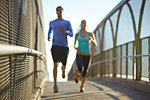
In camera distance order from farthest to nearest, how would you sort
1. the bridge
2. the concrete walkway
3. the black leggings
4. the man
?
the black leggings < the man < the concrete walkway < the bridge

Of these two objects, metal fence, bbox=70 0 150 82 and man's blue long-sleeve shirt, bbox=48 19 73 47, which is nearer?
man's blue long-sleeve shirt, bbox=48 19 73 47

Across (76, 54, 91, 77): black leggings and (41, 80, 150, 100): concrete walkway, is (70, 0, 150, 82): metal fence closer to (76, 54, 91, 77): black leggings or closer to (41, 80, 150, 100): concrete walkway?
(41, 80, 150, 100): concrete walkway

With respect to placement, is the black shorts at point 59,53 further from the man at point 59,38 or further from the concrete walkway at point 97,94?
the concrete walkway at point 97,94

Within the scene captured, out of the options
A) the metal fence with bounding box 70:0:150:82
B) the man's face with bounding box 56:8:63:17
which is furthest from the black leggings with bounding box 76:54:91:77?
the metal fence with bounding box 70:0:150:82

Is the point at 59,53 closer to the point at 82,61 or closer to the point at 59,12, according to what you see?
the point at 82,61

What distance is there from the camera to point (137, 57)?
277 inches

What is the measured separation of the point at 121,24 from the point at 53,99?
15.4 ft

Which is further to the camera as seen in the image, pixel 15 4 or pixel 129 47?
pixel 129 47

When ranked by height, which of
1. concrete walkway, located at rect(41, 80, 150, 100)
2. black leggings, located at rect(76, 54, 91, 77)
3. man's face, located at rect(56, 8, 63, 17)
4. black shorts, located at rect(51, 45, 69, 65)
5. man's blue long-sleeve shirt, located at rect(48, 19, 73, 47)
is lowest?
concrete walkway, located at rect(41, 80, 150, 100)

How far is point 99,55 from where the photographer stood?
42.9 feet

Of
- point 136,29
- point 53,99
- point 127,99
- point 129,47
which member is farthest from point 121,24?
point 53,99

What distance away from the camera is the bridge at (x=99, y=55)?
95.2 inches

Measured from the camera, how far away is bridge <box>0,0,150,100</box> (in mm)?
2418

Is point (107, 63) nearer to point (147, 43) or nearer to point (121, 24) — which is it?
point (121, 24)
